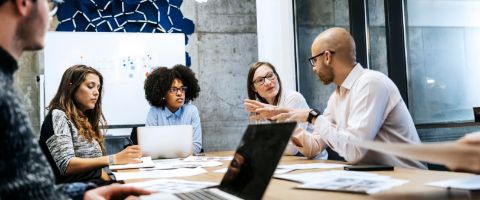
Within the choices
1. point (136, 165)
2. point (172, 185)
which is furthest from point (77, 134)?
point (172, 185)

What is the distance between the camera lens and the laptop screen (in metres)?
1.03

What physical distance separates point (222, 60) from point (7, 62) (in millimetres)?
4654

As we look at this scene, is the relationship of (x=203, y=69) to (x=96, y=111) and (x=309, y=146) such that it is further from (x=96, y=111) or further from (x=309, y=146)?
(x=309, y=146)

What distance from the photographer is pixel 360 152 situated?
6.68ft

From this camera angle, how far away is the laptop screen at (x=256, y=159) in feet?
3.38

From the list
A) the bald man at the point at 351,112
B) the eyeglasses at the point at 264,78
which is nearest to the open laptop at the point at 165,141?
the bald man at the point at 351,112

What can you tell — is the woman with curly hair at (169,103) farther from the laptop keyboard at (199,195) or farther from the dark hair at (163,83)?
the laptop keyboard at (199,195)

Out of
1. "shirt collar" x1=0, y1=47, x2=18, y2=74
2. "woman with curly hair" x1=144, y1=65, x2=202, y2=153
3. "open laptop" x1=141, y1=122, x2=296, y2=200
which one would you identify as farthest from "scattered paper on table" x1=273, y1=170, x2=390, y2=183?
"woman with curly hair" x1=144, y1=65, x2=202, y2=153

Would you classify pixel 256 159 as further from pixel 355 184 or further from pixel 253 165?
pixel 355 184

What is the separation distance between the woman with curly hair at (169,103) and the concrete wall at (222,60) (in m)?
0.79

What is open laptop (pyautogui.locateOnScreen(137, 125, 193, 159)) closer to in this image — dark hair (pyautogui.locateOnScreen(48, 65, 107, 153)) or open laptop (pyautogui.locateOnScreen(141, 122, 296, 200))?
dark hair (pyautogui.locateOnScreen(48, 65, 107, 153))

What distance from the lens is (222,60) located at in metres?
5.47

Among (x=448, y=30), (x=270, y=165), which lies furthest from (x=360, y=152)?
(x=448, y=30)

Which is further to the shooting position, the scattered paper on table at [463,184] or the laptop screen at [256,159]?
the scattered paper on table at [463,184]
